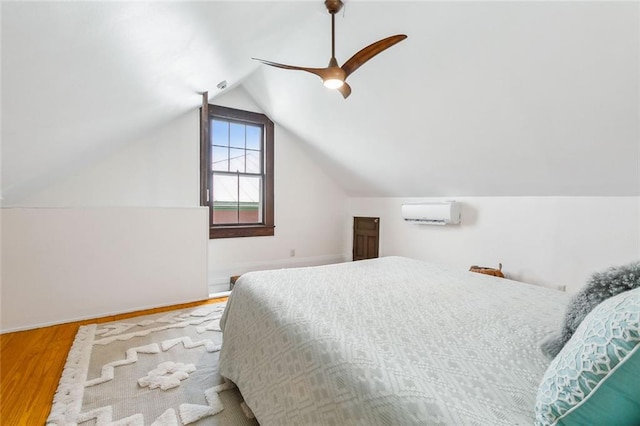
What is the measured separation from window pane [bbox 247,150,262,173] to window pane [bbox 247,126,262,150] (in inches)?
3.6

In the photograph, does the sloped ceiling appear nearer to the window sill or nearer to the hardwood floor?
the hardwood floor

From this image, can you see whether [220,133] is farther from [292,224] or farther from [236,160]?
[292,224]

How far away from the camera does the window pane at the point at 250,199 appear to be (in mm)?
4375

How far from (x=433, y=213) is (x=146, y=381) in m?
A: 3.27

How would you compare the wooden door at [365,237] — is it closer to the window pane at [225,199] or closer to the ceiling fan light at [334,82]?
the window pane at [225,199]

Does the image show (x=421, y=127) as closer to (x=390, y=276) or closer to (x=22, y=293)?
(x=390, y=276)

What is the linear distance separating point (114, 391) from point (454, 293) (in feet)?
6.35

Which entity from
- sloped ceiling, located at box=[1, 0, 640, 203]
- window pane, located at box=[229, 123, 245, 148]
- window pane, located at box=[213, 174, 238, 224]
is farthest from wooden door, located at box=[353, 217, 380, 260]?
window pane, located at box=[229, 123, 245, 148]

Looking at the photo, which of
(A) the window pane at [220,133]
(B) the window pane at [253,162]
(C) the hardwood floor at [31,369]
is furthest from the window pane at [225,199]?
(C) the hardwood floor at [31,369]

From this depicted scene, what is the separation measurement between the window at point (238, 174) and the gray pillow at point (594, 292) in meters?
3.73

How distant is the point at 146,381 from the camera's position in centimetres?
165

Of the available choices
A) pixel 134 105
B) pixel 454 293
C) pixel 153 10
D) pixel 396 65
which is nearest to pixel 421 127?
pixel 396 65

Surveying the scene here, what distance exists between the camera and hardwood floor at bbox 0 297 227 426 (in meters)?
1.43

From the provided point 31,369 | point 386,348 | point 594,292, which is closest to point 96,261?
point 31,369
